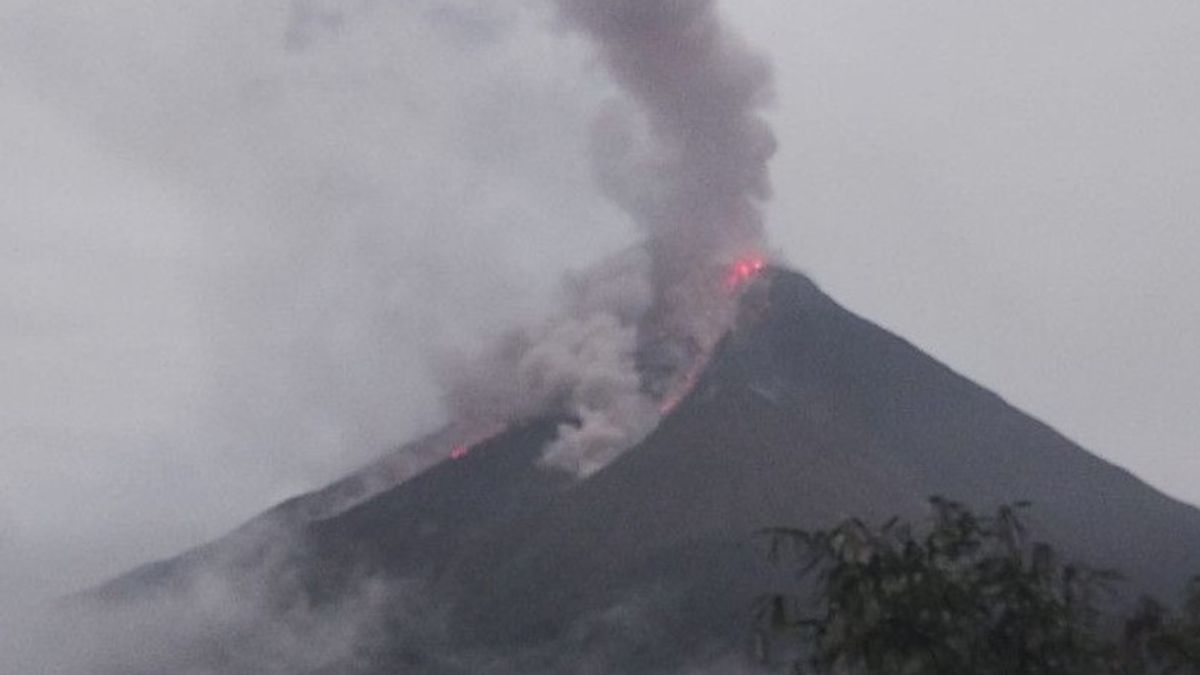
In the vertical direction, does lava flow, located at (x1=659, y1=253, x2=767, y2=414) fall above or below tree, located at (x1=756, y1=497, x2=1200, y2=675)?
above

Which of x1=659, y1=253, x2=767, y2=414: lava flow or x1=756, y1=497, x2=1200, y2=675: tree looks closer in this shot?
x1=756, y1=497, x2=1200, y2=675: tree

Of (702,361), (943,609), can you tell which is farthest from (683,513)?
(943,609)

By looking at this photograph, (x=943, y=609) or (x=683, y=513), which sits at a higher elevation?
(x=683, y=513)

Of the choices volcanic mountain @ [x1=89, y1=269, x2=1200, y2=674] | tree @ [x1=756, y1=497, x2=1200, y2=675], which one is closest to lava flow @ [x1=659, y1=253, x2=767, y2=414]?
volcanic mountain @ [x1=89, y1=269, x2=1200, y2=674]

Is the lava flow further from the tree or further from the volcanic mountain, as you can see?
the tree

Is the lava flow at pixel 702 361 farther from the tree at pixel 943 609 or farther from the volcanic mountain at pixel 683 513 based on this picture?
the tree at pixel 943 609

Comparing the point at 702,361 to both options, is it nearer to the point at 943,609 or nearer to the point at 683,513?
the point at 683,513

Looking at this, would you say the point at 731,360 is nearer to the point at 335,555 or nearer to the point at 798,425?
the point at 798,425
